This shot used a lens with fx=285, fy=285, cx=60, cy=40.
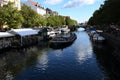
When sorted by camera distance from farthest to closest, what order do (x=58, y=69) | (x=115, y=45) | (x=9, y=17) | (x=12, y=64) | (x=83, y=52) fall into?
(x=9, y=17) → (x=83, y=52) → (x=115, y=45) → (x=12, y=64) → (x=58, y=69)

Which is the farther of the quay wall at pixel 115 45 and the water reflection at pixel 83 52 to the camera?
the water reflection at pixel 83 52

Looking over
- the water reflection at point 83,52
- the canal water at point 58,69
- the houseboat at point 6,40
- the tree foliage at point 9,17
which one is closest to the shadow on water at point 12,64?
the canal water at point 58,69

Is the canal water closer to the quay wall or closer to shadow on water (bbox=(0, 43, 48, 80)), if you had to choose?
shadow on water (bbox=(0, 43, 48, 80))

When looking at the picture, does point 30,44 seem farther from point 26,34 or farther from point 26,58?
point 26,58

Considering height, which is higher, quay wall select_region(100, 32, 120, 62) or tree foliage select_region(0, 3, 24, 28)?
tree foliage select_region(0, 3, 24, 28)

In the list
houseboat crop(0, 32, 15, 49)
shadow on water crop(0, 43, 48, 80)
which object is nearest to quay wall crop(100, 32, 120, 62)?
shadow on water crop(0, 43, 48, 80)

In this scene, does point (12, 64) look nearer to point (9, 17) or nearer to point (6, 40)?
point (6, 40)

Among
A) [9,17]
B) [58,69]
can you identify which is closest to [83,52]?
[58,69]

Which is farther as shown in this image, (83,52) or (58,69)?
(83,52)

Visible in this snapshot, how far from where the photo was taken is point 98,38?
296 feet

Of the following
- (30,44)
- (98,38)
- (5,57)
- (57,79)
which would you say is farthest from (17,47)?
(57,79)

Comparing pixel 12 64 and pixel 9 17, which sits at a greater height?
pixel 9 17

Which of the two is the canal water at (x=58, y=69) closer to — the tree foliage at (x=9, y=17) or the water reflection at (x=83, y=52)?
the water reflection at (x=83, y=52)

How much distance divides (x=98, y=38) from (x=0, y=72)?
51236mm
